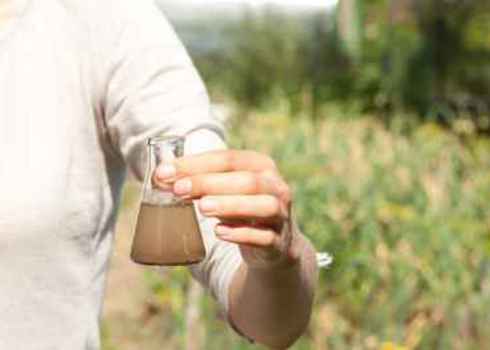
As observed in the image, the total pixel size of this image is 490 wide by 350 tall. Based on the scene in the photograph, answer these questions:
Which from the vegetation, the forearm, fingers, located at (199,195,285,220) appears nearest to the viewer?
fingers, located at (199,195,285,220)

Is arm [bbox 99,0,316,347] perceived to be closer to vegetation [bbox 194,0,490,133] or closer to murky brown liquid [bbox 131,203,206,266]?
murky brown liquid [bbox 131,203,206,266]

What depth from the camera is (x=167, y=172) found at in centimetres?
152

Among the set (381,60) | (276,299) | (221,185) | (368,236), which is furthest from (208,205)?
(381,60)

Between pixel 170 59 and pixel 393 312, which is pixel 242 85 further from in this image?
pixel 170 59

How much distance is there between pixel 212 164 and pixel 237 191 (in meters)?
0.05

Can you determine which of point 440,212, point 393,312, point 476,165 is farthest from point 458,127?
point 393,312

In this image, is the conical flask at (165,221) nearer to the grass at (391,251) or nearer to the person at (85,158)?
the person at (85,158)

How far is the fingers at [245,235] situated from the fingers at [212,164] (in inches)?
2.4

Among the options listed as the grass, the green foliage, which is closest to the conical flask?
the grass

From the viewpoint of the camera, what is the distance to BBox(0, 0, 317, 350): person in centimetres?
170

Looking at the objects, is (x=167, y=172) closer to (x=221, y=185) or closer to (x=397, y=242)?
(x=221, y=185)

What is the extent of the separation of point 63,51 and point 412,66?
10.5 m

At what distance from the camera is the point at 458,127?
22.5 ft

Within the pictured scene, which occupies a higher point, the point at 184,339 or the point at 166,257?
the point at 166,257
